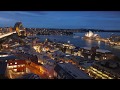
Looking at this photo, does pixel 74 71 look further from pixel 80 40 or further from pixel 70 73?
pixel 80 40

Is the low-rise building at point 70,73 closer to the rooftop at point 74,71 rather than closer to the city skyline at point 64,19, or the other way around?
the rooftop at point 74,71

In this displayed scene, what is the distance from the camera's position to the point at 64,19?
4277 millimetres

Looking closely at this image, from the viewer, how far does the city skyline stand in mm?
4180

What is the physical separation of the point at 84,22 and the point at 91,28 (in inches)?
6.9

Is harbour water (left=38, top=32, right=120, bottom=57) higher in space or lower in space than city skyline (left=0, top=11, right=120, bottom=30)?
lower

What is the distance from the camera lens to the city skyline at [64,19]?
418cm

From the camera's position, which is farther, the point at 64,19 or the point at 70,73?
the point at 64,19

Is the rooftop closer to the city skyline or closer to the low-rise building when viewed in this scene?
the low-rise building

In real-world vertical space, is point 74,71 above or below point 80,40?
below

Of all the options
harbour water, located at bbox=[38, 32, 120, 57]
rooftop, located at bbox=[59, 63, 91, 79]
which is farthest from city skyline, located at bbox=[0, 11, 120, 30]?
rooftop, located at bbox=[59, 63, 91, 79]

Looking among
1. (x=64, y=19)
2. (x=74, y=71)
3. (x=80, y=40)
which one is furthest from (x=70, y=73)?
(x=64, y=19)

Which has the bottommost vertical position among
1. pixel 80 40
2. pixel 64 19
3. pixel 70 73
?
pixel 70 73
